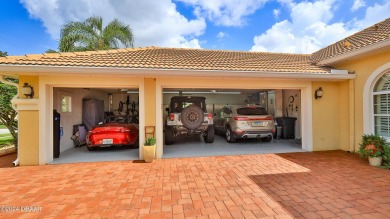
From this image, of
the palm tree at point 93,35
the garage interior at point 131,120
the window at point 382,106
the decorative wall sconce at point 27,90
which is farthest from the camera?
the palm tree at point 93,35

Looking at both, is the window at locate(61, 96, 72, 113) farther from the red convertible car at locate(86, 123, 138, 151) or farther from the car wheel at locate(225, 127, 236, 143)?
the car wheel at locate(225, 127, 236, 143)

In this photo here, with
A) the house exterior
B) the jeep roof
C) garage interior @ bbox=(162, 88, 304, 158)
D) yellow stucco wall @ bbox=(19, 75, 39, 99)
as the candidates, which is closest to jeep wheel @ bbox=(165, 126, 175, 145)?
garage interior @ bbox=(162, 88, 304, 158)

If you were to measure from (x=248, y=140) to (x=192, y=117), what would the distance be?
3.42 metres

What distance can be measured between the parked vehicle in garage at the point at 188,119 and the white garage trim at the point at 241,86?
144 centimetres

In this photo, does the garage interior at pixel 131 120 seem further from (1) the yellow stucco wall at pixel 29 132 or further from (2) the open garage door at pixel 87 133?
(1) the yellow stucco wall at pixel 29 132

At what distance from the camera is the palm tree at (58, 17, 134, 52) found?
37.4ft

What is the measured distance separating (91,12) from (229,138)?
1169 cm

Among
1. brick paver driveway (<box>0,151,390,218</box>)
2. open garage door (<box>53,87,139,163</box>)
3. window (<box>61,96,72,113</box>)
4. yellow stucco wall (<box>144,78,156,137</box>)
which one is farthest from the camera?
window (<box>61,96,72,113</box>)

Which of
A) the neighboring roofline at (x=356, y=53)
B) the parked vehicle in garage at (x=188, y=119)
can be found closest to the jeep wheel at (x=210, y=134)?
the parked vehicle in garage at (x=188, y=119)

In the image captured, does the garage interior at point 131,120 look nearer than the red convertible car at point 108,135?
Yes

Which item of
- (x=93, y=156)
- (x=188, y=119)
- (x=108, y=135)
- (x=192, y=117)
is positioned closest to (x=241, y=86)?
(x=192, y=117)

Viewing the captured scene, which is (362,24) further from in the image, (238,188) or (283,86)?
(238,188)

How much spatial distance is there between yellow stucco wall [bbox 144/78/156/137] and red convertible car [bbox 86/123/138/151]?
1.53 metres

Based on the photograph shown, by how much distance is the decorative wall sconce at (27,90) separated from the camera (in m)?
5.57
